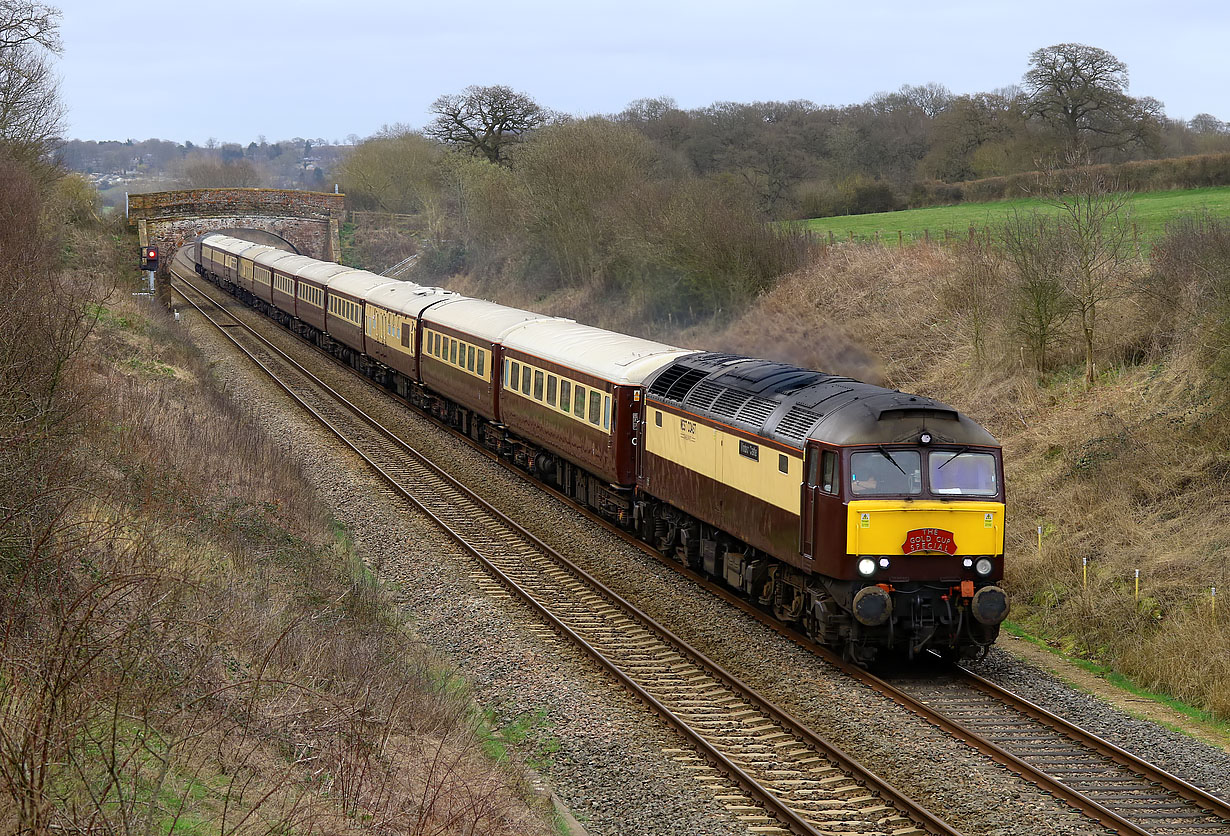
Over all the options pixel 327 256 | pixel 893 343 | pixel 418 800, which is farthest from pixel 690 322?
pixel 327 256

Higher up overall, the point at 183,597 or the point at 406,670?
the point at 183,597

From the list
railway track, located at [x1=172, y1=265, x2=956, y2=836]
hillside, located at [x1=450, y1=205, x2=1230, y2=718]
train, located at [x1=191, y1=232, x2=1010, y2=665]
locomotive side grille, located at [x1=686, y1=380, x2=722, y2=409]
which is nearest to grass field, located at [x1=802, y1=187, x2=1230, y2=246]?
hillside, located at [x1=450, y1=205, x2=1230, y2=718]

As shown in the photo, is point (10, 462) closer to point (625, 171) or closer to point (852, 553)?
point (852, 553)

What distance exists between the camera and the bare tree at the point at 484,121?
75.1 m

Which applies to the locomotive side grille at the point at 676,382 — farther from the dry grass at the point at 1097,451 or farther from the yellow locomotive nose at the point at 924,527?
the dry grass at the point at 1097,451

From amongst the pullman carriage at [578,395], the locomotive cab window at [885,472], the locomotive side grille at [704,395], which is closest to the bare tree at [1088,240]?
the pullman carriage at [578,395]

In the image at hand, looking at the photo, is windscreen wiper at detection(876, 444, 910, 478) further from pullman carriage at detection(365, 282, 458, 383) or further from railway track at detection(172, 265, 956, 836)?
pullman carriage at detection(365, 282, 458, 383)

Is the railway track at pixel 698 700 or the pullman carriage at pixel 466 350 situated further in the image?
the pullman carriage at pixel 466 350

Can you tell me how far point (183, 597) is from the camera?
11398 mm

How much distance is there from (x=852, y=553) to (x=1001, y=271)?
1569 cm

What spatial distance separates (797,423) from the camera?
14.3 meters

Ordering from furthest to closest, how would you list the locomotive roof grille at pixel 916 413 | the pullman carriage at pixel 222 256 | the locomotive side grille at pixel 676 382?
the pullman carriage at pixel 222 256
the locomotive side grille at pixel 676 382
the locomotive roof grille at pixel 916 413

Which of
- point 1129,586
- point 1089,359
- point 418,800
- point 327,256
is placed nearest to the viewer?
point 418,800

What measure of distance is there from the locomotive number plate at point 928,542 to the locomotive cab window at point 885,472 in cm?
47
